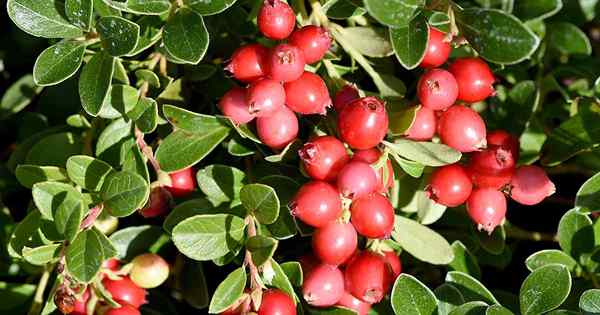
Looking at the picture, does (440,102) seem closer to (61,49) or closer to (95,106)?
(95,106)

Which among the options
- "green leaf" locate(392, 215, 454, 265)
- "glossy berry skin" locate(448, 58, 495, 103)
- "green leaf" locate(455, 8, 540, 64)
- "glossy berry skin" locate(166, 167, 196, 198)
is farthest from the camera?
"glossy berry skin" locate(166, 167, 196, 198)

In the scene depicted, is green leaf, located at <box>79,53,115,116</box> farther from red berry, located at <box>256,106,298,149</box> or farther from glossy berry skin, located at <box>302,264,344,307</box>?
glossy berry skin, located at <box>302,264,344,307</box>

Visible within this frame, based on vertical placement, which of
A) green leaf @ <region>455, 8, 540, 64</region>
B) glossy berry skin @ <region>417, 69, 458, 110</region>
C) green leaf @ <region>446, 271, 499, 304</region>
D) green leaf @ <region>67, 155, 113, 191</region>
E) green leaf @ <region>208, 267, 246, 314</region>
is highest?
green leaf @ <region>455, 8, 540, 64</region>

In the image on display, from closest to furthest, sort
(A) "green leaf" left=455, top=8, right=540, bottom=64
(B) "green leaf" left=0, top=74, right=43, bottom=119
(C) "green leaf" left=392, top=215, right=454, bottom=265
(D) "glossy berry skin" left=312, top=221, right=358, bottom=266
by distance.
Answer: (A) "green leaf" left=455, top=8, right=540, bottom=64
(D) "glossy berry skin" left=312, top=221, right=358, bottom=266
(C) "green leaf" left=392, top=215, right=454, bottom=265
(B) "green leaf" left=0, top=74, right=43, bottom=119

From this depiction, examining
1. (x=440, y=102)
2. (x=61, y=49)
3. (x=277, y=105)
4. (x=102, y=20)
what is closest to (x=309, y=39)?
(x=277, y=105)

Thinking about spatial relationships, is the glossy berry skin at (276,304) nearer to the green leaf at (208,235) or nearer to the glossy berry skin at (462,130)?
the green leaf at (208,235)

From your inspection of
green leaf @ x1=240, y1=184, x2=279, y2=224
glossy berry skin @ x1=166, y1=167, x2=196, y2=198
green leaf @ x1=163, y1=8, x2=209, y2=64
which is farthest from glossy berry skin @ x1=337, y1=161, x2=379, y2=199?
glossy berry skin @ x1=166, y1=167, x2=196, y2=198

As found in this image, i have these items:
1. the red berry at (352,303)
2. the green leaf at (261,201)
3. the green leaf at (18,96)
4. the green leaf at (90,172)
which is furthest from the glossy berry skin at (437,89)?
the green leaf at (18,96)
